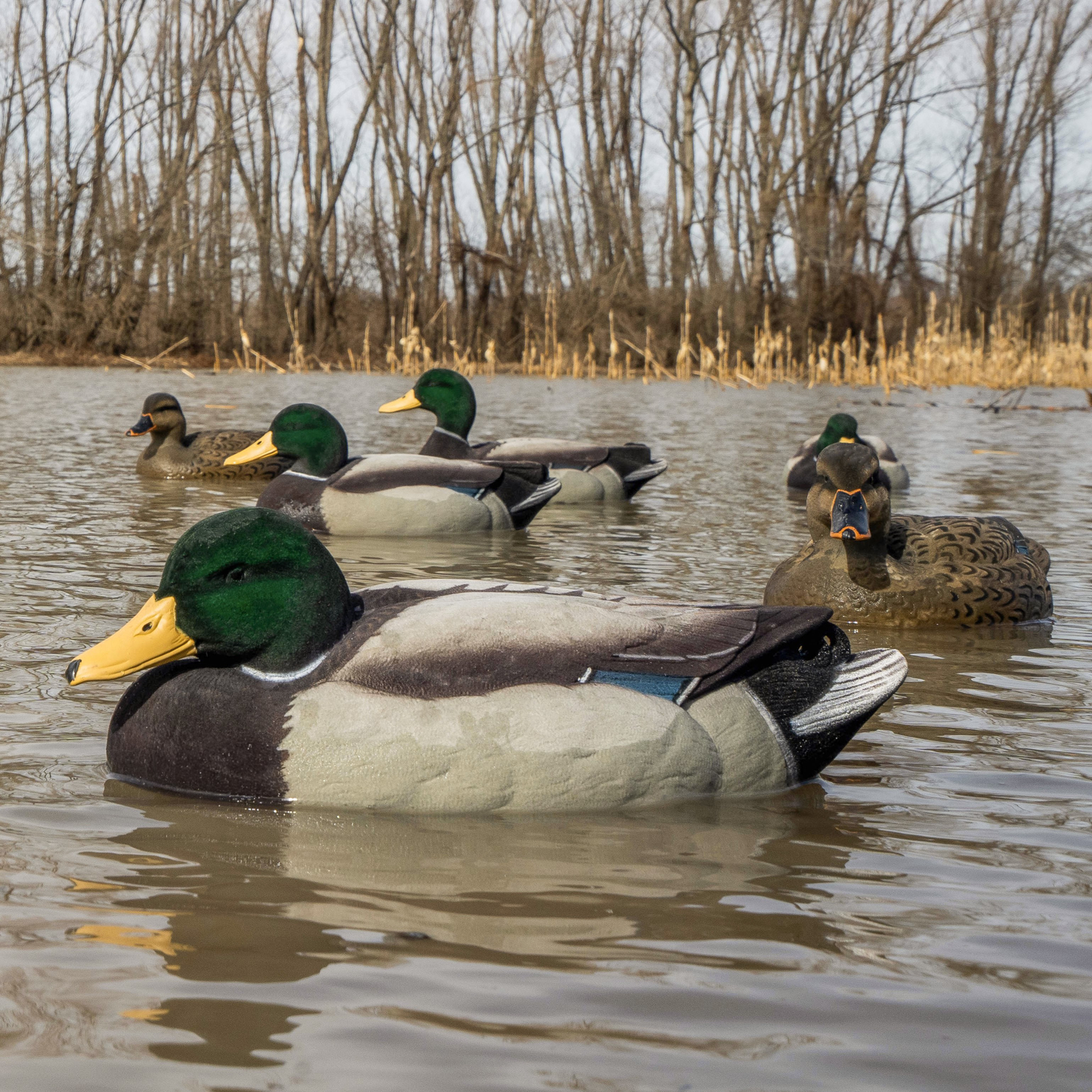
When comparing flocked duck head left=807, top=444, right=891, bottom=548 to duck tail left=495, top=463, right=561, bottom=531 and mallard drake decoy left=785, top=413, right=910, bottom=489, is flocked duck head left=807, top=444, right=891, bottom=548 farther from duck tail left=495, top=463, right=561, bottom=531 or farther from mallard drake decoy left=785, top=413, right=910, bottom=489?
mallard drake decoy left=785, top=413, right=910, bottom=489

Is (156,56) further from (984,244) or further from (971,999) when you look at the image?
(971,999)

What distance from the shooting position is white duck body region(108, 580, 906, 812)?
3416mm

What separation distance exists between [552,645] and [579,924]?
776 millimetres

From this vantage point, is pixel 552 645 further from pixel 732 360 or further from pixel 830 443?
pixel 732 360

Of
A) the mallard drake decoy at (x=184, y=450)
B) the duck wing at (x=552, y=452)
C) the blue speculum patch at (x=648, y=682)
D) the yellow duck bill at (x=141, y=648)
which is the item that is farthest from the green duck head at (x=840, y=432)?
the yellow duck bill at (x=141, y=648)

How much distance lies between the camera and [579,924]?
286cm

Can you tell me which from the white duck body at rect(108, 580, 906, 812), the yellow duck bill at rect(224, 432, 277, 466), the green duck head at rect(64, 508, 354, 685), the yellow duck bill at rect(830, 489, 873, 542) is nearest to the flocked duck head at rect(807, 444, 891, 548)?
the yellow duck bill at rect(830, 489, 873, 542)

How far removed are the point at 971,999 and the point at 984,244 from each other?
3760 cm

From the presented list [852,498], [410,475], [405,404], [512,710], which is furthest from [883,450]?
[512,710]

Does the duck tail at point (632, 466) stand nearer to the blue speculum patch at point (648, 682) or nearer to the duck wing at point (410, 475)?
the duck wing at point (410, 475)

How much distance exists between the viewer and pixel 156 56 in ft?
113

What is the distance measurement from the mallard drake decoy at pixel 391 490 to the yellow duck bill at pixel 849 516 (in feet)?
10.6

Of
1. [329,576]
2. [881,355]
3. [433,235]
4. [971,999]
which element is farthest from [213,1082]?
[433,235]

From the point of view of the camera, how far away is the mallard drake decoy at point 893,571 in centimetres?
608
